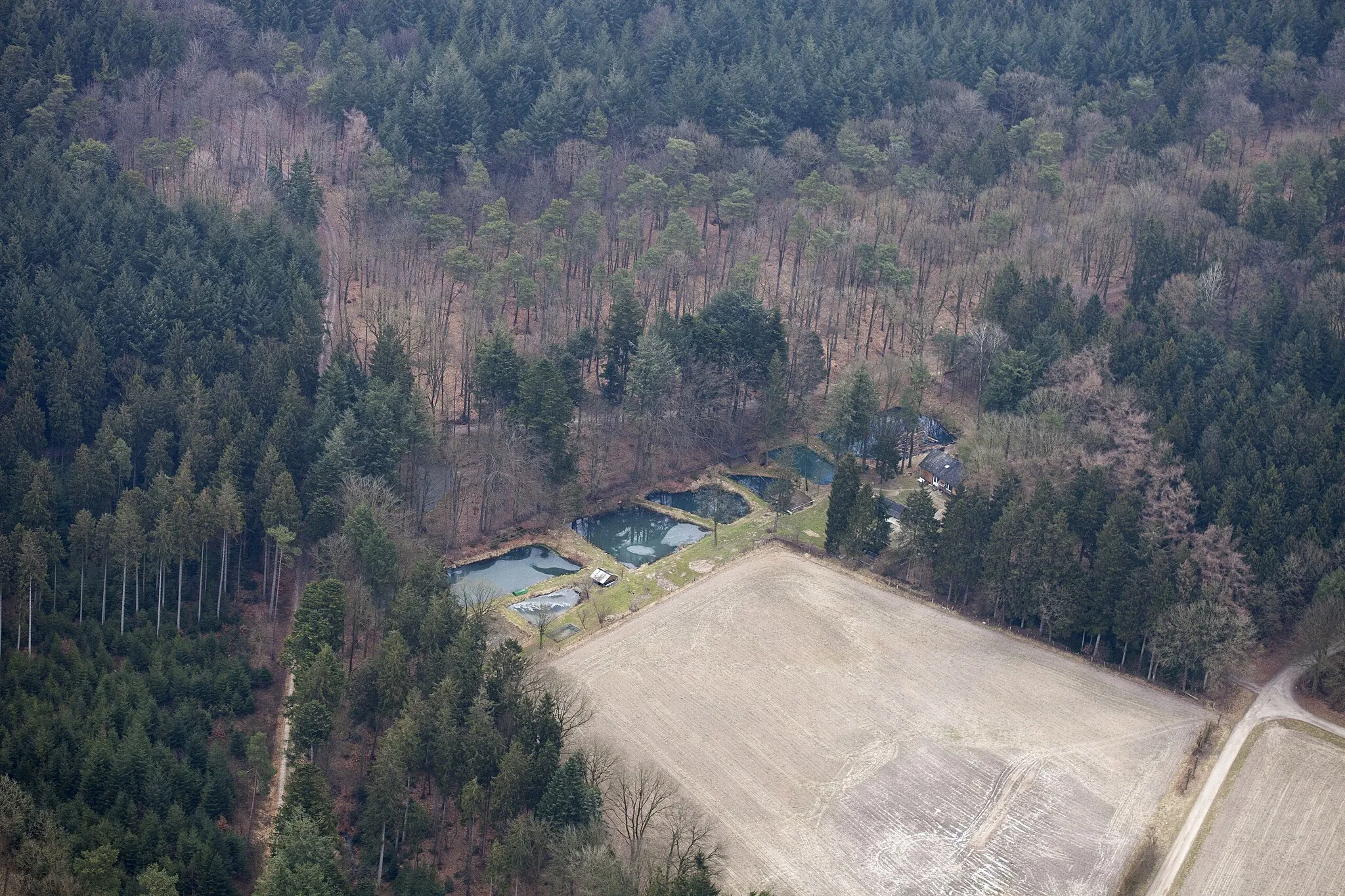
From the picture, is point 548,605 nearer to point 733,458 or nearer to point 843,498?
point 843,498

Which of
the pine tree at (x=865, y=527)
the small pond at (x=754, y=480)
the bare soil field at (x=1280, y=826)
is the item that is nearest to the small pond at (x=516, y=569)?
the small pond at (x=754, y=480)

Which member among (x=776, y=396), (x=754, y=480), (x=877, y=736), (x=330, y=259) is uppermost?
(x=330, y=259)

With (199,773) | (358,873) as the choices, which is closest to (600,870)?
(358,873)

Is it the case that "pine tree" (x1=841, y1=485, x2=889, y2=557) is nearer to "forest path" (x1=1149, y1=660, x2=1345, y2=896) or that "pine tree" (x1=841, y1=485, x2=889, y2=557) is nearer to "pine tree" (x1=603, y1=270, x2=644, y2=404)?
"pine tree" (x1=603, y1=270, x2=644, y2=404)

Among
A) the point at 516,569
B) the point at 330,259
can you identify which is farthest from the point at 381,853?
the point at 330,259

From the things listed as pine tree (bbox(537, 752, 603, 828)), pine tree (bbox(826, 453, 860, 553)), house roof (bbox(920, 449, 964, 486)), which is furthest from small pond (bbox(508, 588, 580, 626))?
house roof (bbox(920, 449, 964, 486))

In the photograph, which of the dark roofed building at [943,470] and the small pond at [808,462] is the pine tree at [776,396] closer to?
the small pond at [808,462]

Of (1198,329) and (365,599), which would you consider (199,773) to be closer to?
(365,599)

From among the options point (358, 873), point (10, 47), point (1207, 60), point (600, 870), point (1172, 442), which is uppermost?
point (1207, 60)
